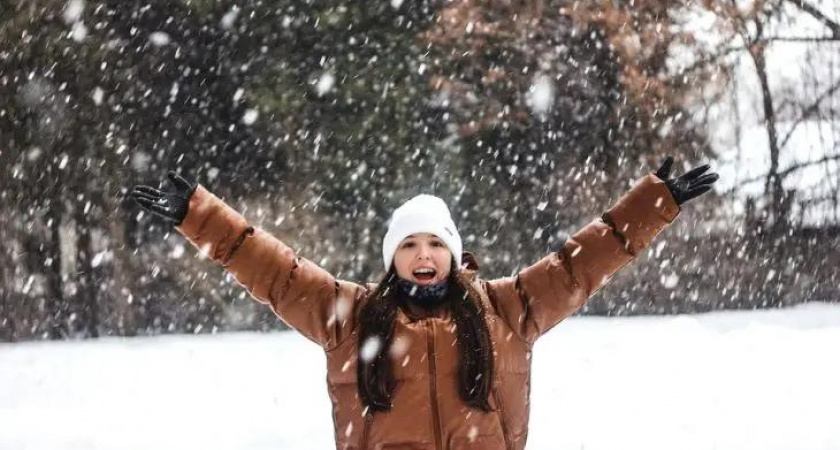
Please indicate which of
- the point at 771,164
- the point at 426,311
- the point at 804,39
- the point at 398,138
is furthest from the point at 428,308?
the point at 804,39

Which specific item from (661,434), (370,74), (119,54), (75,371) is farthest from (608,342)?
(119,54)

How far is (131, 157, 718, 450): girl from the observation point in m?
2.52

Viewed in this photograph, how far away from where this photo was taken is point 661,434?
17.2 feet

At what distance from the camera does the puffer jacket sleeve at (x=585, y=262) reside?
2.57 meters

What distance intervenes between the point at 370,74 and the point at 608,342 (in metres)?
3.91

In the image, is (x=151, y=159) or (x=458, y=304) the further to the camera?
(x=151, y=159)

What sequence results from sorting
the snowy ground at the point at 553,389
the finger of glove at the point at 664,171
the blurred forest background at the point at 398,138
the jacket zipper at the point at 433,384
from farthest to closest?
the blurred forest background at the point at 398,138 < the snowy ground at the point at 553,389 < the finger of glove at the point at 664,171 < the jacket zipper at the point at 433,384

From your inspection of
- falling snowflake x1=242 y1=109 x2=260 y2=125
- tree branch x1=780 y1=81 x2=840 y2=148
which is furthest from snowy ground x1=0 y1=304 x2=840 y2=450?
falling snowflake x1=242 y1=109 x2=260 y2=125

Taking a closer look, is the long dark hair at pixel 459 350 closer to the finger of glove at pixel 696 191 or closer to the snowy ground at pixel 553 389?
the finger of glove at pixel 696 191

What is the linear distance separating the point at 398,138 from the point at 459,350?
23.6ft

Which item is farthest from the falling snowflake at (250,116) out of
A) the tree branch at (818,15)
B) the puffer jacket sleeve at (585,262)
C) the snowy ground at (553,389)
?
the puffer jacket sleeve at (585,262)

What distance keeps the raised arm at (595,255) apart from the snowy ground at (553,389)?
2.71 meters

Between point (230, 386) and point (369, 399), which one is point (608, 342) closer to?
point (230, 386)

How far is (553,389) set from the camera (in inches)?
253
